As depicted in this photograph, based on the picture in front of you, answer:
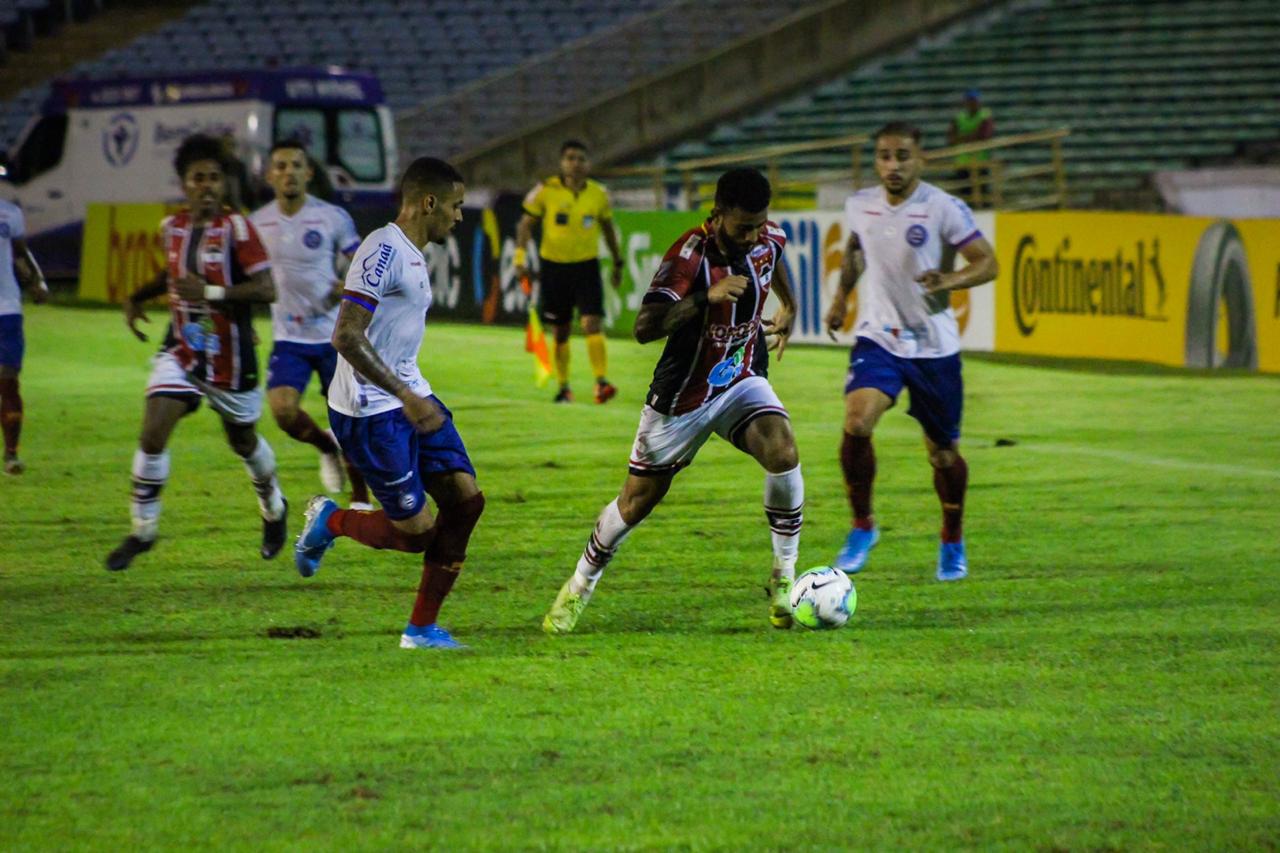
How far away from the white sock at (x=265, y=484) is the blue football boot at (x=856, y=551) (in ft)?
9.01

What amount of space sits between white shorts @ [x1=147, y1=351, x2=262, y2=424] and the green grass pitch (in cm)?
71

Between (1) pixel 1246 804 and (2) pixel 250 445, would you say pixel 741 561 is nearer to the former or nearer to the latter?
(2) pixel 250 445

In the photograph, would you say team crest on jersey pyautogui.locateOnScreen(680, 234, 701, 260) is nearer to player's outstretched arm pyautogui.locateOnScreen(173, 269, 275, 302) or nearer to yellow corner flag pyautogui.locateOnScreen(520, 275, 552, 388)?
player's outstretched arm pyautogui.locateOnScreen(173, 269, 275, 302)

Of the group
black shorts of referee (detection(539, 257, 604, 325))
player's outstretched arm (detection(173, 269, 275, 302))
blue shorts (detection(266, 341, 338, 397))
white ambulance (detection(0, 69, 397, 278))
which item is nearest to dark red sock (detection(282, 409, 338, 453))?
blue shorts (detection(266, 341, 338, 397))

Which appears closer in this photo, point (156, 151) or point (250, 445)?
point (250, 445)

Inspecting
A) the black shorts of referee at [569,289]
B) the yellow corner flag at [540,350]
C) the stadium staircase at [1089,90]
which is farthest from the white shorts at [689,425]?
the stadium staircase at [1089,90]

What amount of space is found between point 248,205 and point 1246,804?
2494 cm

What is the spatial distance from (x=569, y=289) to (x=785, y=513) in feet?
30.7

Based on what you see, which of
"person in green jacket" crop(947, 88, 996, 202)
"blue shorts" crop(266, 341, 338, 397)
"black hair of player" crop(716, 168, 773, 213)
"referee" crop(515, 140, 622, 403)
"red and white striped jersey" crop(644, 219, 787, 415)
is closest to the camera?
"black hair of player" crop(716, 168, 773, 213)

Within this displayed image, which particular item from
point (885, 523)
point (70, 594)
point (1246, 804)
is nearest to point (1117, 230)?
point (885, 523)

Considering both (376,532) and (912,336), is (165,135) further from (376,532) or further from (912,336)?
(376,532)

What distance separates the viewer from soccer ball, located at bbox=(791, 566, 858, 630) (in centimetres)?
754

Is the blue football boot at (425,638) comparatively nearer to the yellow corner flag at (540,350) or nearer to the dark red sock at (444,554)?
the dark red sock at (444,554)

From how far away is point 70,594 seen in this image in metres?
8.39
